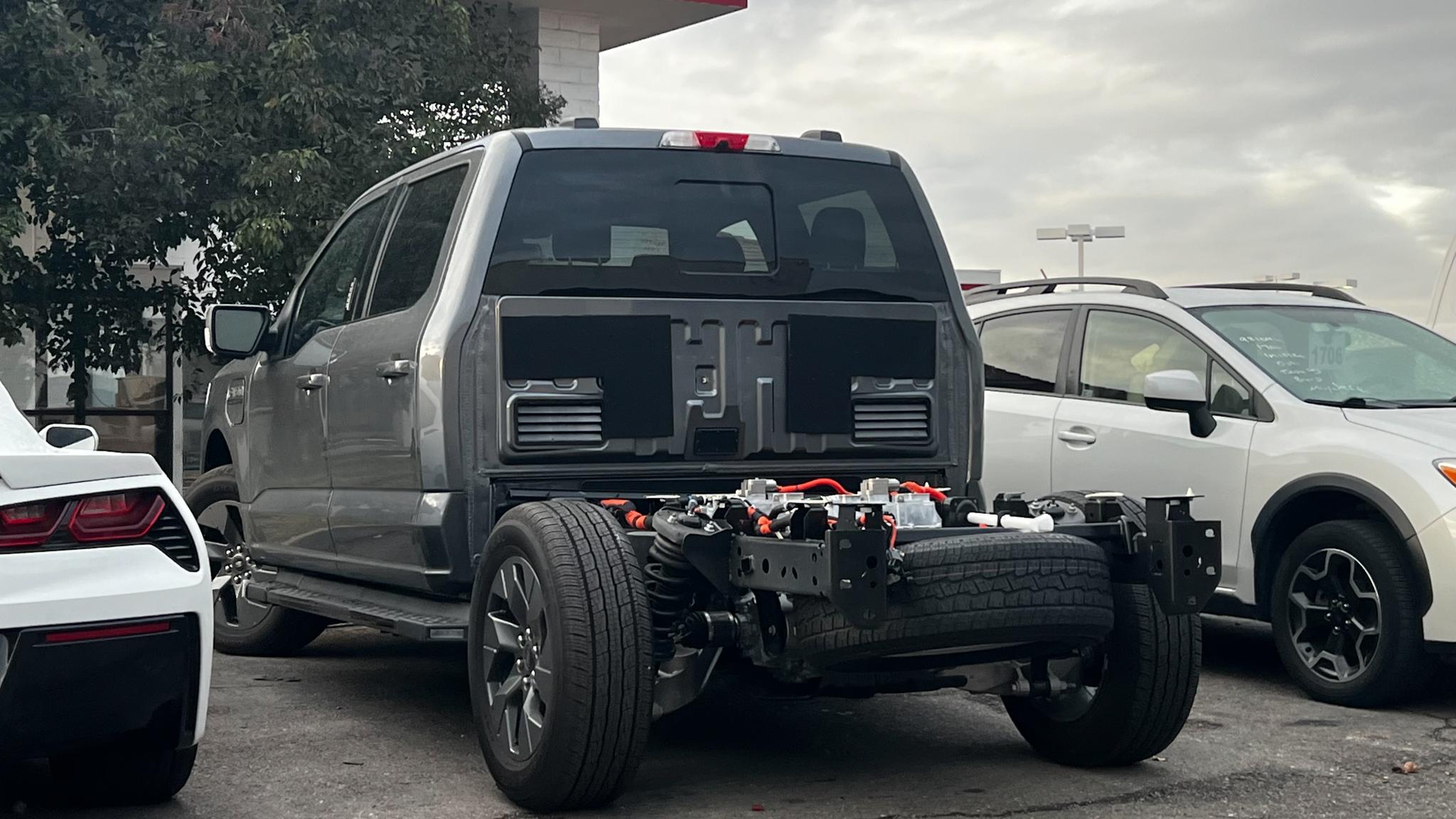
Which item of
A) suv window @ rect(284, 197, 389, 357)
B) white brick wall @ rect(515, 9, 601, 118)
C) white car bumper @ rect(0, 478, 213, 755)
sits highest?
white brick wall @ rect(515, 9, 601, 118)

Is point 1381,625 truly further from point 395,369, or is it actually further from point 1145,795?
point 395,369

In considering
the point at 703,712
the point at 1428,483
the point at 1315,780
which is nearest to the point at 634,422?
the point at 703,712

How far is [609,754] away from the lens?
436cm

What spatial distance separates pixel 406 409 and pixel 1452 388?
4.61 m

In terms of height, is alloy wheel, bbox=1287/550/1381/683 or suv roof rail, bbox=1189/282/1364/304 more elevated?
suv roof rail, bbox=1189/282/1364/304

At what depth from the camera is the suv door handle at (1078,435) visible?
25.3ft

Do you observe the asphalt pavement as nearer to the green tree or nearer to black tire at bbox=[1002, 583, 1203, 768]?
black tire at bbox=[1002, 583, 1203, 768]

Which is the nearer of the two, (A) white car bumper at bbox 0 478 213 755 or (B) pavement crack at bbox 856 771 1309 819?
(A) white car bumper at bbox 0 478 213 755

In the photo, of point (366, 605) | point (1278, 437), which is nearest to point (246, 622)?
point (366, 605)

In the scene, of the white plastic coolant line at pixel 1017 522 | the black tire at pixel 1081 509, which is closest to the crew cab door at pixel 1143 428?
the black tire at pixel 1081 509

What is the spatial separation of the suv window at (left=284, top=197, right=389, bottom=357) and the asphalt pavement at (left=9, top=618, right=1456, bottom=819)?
1463 millimetres

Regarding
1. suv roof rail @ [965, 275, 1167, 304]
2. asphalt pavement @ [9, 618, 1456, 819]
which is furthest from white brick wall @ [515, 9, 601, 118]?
asphalt pavement @ [9, 618, 1456, 819]

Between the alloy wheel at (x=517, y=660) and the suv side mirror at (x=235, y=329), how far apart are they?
2.41m

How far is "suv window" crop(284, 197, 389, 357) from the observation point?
21.1 ft
